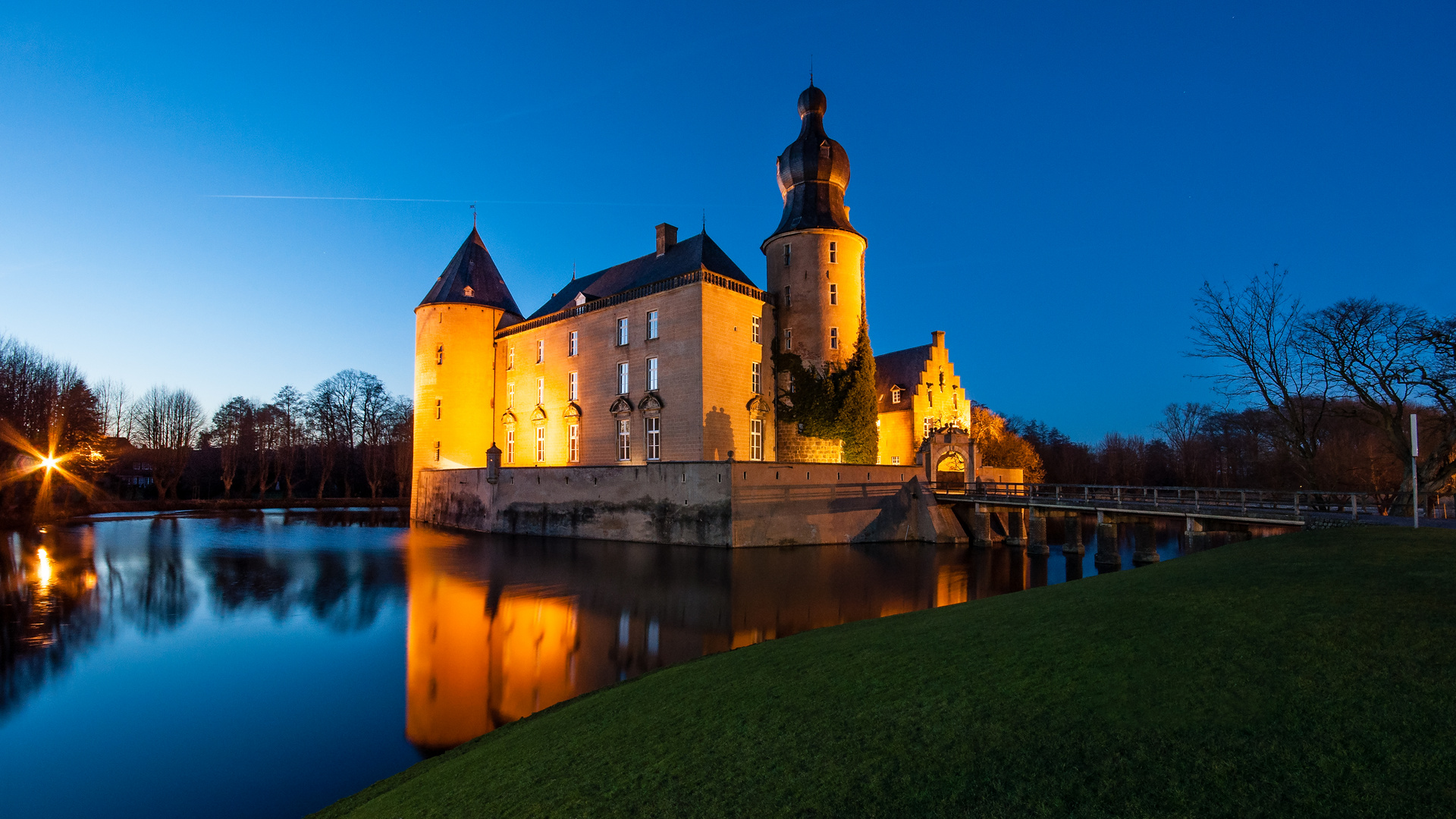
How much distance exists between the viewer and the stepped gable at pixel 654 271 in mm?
31312

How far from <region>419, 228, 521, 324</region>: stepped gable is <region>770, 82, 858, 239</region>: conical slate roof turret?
1823 centimetres

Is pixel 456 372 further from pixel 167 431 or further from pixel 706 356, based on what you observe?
pixel 167 431

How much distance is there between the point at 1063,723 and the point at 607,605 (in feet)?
42.6

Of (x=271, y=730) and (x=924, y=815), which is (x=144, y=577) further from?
(x=924, y=815)

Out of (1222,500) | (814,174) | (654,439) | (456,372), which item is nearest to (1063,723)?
(1222,500)

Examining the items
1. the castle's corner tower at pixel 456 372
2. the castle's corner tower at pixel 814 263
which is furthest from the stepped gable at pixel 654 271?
the castle's corner tower at pixel 456 372

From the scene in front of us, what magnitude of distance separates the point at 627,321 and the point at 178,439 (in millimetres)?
42881

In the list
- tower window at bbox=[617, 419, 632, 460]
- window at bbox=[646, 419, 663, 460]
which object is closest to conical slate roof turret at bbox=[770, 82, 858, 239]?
window at bbox=[646, 419, 663, 460]

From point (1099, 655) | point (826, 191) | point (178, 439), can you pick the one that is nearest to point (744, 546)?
point (826, 191)

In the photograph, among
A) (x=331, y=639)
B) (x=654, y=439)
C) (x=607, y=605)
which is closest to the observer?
(x=331, y=639)

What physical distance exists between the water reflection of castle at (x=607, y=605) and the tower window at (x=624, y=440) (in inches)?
218

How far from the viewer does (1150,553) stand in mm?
20906

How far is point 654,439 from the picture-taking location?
101 feet

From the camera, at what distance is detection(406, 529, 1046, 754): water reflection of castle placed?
10.5m
